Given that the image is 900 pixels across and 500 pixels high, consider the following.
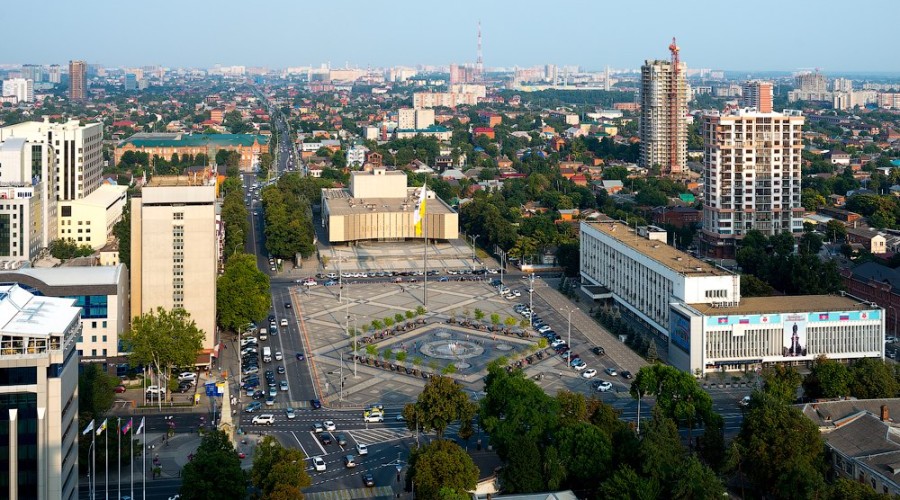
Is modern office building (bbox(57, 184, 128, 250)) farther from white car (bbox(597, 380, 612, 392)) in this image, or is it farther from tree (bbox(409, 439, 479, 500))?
tree (bbox(409, 439, 479, 500))

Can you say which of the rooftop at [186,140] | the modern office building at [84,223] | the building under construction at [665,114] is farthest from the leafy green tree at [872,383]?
the rooftop at [186,140]

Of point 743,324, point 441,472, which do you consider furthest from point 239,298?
point 743,324

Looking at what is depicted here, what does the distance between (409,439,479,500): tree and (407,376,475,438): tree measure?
7.69ft

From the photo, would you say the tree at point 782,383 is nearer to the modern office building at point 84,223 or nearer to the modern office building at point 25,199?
the modern office building at point 25,199

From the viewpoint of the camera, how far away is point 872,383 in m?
22.6

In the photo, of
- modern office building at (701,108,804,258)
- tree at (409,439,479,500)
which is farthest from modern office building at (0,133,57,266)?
modern office building at (701,108,804,258)

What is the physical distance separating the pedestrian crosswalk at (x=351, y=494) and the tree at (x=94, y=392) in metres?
4.90

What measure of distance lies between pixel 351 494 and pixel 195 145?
58543 mm

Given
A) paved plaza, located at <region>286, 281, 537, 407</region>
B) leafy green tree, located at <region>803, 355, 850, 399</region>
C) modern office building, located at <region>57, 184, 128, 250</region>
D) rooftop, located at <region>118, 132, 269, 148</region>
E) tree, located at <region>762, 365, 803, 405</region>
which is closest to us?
tree, located at <region>762, 365, 803, 405</region>

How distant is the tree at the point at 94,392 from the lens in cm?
2133

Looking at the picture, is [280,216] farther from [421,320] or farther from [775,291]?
→ [775,291]

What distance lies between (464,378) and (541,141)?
222 ft

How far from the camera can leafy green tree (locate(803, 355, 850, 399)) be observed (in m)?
22.5

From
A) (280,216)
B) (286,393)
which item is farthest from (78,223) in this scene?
(286,393)
